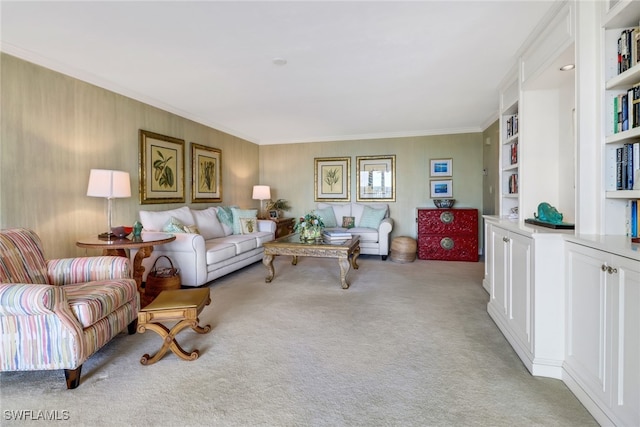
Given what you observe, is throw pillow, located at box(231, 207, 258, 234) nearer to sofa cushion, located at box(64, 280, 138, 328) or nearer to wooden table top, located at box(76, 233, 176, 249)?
wooden table top, located at box(76, 233, 176, 249)

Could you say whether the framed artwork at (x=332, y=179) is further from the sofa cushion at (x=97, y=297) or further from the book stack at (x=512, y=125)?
the sofa cushion at (x=97, y=297)

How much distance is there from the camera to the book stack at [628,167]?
1525 millimetres

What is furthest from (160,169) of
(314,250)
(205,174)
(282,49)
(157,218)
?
(282,49)

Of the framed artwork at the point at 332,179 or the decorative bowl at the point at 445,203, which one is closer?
the decorative bowl at the point at 445,203

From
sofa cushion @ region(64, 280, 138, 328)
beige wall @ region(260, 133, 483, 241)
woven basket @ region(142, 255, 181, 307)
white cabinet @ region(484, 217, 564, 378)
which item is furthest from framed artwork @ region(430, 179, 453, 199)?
sofa cushion @ region(64, 280, 138, 328)

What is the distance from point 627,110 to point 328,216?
4715 millimetres

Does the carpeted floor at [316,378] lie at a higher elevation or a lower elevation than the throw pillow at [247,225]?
lower

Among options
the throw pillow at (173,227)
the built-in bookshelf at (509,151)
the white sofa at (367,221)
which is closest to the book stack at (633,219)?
the built-in bookshelf at (509,151)

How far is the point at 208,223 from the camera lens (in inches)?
181

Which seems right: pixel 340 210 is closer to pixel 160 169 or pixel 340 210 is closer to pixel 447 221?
pixel 447 221

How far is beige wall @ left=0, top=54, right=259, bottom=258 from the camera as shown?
2.59 m

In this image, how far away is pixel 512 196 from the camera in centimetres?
304

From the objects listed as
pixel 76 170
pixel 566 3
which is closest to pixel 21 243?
pixel 76 170

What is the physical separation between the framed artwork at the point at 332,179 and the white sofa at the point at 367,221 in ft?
0.68
